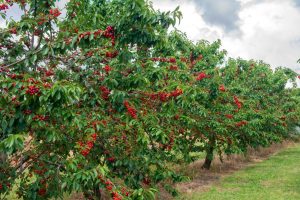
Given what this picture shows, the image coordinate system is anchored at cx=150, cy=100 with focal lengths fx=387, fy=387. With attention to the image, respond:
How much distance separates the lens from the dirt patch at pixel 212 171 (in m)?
18.0

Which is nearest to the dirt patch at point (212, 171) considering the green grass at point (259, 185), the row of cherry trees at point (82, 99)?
the green grass at point (259, 185)

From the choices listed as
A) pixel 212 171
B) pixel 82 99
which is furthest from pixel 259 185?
pixel 82 99

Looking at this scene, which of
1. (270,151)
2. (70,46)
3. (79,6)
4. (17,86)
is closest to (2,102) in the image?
(17,86)

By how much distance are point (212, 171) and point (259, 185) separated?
4.39 metres

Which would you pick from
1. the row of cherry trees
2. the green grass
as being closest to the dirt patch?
the green grass

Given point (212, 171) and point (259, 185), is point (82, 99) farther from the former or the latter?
point (212, 171)

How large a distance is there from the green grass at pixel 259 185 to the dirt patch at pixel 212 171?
562mm

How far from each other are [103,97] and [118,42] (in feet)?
3.73

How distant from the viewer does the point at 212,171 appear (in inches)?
900

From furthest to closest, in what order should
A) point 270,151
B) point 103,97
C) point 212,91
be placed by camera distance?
point 270,151 → point 212,91 → point 103,97

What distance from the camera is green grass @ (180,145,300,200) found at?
1652cm

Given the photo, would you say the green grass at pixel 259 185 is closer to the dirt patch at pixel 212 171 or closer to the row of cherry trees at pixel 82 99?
the dirt patch at pixel 212 171

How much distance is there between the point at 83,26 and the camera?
773 cm

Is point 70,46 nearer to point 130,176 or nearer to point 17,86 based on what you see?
point 17,86
